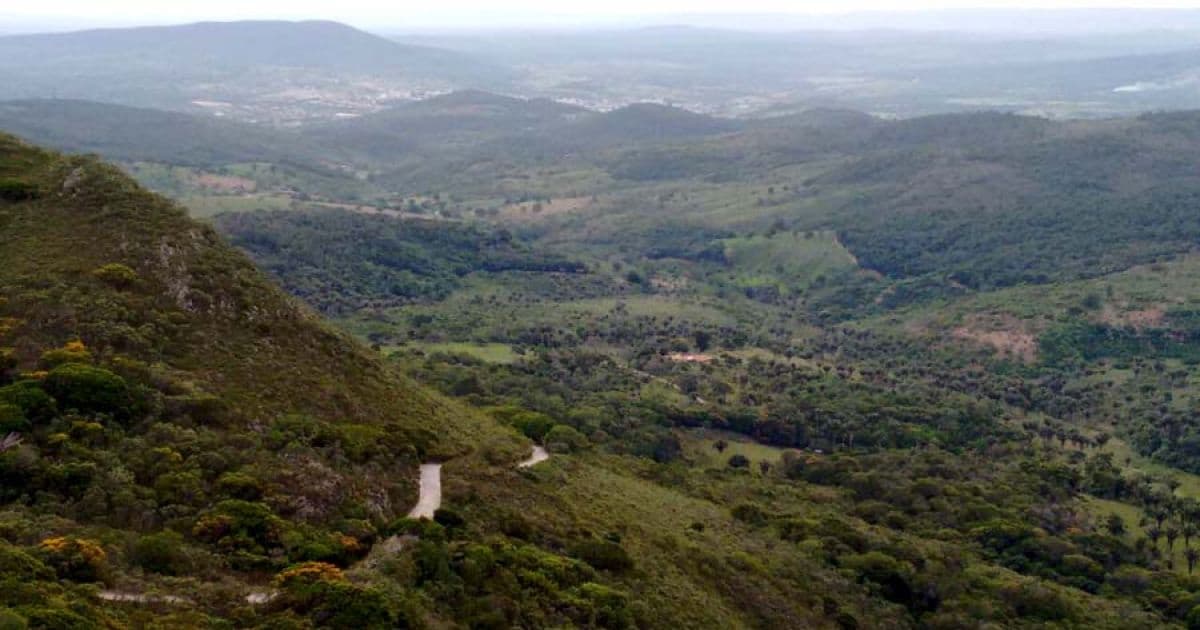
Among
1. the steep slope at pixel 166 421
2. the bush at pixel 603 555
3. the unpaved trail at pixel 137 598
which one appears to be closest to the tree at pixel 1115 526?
the bush at pixel 603 555

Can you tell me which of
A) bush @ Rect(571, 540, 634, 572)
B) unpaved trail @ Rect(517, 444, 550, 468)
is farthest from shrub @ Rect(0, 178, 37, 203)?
bush @ Rect(571, 540, 634, 572)

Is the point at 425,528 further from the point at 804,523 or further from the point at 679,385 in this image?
the point at 679,385

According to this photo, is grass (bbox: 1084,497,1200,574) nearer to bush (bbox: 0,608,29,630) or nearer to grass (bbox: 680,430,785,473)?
grass (bbox: 680,430,785,473)

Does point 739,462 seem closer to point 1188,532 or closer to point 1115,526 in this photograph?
point 1115,526

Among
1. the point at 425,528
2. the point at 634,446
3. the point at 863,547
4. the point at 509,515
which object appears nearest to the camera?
the point at 425,528

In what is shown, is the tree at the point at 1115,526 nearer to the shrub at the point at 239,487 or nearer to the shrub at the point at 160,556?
the shrub at the point at 239,487

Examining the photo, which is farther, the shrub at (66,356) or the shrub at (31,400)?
the shrub at (66,356)

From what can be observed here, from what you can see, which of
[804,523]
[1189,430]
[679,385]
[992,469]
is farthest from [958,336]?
[804,523]
